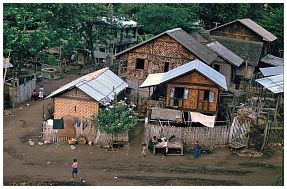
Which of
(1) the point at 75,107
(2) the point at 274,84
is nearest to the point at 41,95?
(1) the point at 75,107

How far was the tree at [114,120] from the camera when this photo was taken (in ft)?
69.1

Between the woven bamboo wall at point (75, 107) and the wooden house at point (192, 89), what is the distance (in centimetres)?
320

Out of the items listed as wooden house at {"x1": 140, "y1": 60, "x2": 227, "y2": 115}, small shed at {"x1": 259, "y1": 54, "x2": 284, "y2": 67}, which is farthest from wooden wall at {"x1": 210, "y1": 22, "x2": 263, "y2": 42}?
wooden house at {"x1": 140, "y1": 60, "x2": 227, "y2": 115}

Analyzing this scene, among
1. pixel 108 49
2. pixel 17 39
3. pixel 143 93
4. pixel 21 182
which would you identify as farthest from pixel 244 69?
pixel 21 182

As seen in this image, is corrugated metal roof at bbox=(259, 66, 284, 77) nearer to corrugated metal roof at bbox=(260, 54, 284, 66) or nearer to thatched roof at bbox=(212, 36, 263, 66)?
thatched roof at bbox=(212, 36, 263, 66)

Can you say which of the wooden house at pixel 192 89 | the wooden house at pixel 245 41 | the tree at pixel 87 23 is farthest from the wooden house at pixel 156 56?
the tree at pixel 87 23

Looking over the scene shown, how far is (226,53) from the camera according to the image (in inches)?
1304

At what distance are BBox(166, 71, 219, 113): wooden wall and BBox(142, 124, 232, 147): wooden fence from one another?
→ 2.82 m

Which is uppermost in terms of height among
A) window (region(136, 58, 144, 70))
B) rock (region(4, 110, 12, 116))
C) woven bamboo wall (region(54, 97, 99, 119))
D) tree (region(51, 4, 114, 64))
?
tree (region(51, 4, 114, 64))

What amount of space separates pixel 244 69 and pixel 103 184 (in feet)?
63.9

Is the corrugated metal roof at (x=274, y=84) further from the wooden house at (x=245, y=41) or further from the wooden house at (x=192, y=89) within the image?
the wooden house at (x=245, y=41)

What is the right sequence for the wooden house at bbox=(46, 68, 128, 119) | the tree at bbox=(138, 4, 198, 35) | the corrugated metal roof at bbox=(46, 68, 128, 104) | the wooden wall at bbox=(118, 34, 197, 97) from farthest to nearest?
the tree at bbox=(138, 4, 198, 35)
the wooden wall at bbox=(118, 34, 197, 97)
the corrugated metal roof at bbox=(46, 68, 128, 104)
the wooden house at bbox=(46, 68, 128, 119)

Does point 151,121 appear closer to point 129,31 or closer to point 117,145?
point 117,145

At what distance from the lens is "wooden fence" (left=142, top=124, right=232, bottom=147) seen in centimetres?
2130
